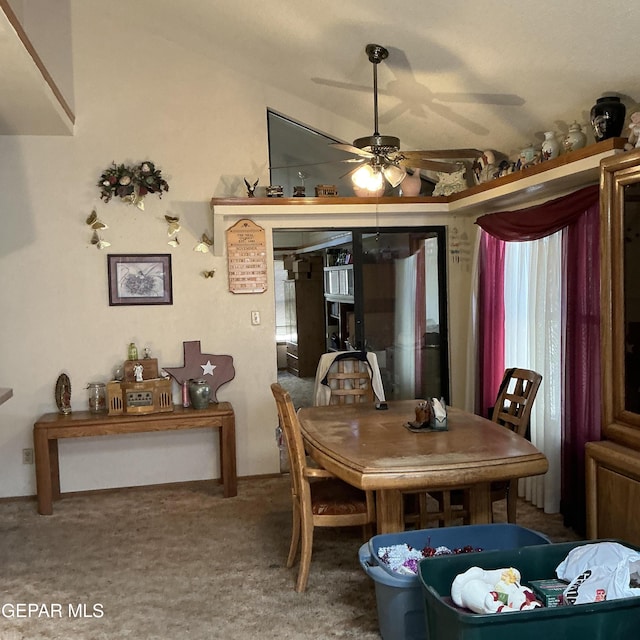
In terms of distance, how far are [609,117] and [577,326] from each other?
113cm

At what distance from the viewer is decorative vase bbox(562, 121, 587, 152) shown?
3.35 m

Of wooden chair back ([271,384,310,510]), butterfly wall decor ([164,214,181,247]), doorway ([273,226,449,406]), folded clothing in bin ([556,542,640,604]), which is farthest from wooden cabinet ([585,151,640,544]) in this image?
butterfly wall decor ([164,214,181,247])

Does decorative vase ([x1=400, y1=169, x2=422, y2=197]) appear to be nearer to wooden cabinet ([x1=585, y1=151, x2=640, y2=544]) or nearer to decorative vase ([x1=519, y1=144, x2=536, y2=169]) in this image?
decorative vase ([x1=519, y1=144, x2=536, y2=169])

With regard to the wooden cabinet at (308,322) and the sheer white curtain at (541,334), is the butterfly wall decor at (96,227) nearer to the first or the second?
the sheer white curtain at (541,334)

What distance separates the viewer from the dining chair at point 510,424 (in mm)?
3150

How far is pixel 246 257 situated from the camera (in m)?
4.74

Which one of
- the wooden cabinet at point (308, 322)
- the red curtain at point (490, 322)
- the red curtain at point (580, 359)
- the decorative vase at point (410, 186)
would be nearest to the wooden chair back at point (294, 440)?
the red curtain at point (580, 359)

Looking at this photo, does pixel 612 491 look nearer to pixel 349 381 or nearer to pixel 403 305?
pixel 349 381

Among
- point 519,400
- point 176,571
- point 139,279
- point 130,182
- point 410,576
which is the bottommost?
point 176,571

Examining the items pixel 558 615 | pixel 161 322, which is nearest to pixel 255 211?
pixel 161 322

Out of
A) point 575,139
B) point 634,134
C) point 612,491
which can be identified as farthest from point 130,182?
point 612,491

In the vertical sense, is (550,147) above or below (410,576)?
above

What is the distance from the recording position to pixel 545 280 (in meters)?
3.88

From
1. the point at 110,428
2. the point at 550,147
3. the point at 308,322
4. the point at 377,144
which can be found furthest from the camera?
the point at 308,322
